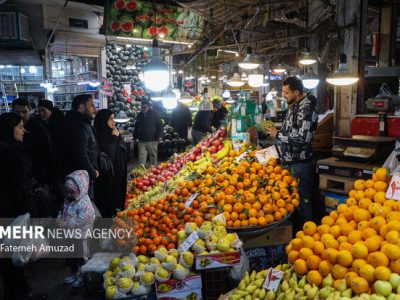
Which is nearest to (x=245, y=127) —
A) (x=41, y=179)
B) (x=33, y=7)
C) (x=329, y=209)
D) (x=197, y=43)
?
(x=329, y=209)

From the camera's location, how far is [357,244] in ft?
8.16

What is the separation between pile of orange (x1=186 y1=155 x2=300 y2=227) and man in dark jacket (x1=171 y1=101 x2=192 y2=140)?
734 centimetres

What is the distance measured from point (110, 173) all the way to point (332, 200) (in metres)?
3.12

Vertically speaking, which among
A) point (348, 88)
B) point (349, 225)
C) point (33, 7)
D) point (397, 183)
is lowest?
point (349, 225)

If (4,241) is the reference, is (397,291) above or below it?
above

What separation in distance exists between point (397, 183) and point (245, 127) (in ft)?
8.60

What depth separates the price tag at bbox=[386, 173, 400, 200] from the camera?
2882 millimetres

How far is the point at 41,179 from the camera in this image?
5473 mm

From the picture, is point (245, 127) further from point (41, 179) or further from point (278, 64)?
point (278, 64)

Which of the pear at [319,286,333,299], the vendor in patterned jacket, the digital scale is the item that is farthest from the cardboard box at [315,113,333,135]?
the pear at [319,286,333,299]

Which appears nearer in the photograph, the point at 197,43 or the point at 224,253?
the point at 224,253

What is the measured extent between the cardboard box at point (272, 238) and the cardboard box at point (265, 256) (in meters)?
0.04

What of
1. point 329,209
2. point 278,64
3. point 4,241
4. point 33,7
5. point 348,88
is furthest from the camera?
point 278,64

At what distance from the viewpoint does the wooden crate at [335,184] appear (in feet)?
14.8
